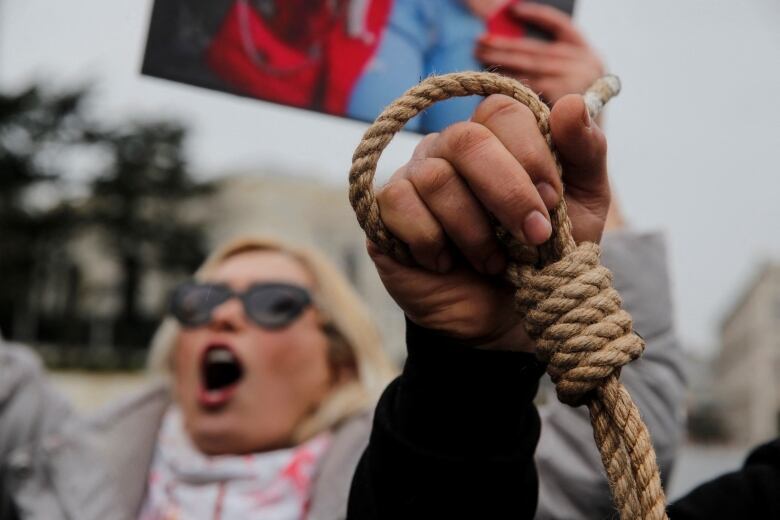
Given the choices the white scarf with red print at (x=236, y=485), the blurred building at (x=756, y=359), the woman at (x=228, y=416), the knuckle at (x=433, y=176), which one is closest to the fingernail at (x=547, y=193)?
the knuckle at (x=433, y=176)

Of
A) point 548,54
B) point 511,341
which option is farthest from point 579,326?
point 548,54

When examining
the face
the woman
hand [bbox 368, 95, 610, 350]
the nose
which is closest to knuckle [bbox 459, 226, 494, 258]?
hand [bbox 368, 95, 610, 350]

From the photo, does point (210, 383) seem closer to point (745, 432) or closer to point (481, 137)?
point (481, 137)

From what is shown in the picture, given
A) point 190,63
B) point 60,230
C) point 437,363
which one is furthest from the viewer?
point 60,230

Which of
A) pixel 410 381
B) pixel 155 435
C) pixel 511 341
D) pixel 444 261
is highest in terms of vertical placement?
pixel 444 261

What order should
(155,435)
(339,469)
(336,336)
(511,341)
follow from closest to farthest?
1. (511,341)
2. (339,469)
3. (155,435)
4. (336,336)

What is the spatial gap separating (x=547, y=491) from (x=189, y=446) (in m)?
1.22

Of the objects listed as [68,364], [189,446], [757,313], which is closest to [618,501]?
[189,446]

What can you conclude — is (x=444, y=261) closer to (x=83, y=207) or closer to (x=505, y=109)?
(x=505, y=109)

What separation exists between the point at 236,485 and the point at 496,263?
1477 mm

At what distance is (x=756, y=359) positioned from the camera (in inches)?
1944

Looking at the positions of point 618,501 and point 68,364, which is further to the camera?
point 68,364

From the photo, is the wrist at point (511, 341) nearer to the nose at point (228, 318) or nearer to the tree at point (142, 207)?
the nose at point (228, 318)

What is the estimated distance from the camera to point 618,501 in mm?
812
